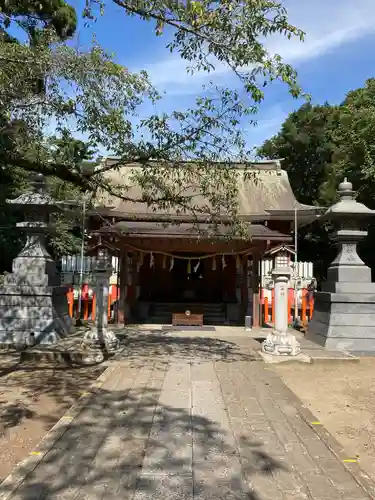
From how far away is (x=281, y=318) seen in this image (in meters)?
9.22

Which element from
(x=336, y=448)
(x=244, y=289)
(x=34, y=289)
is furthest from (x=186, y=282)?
(x=336, y=448)

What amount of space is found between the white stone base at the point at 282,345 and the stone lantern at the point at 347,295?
1354 millimetres

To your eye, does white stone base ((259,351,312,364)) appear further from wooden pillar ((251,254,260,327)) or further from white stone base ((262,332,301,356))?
wooden pillar ((251,254,260,327))

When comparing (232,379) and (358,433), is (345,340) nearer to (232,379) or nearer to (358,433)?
(232,379)

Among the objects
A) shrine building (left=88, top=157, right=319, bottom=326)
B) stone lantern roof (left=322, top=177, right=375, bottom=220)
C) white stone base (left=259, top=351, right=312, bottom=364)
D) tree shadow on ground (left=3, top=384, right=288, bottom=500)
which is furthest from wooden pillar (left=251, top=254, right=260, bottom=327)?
tree shadow on ground (left=3, top=384, right=288, bottom=500)

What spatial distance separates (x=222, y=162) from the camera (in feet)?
24.0

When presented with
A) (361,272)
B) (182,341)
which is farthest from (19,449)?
(361,272)

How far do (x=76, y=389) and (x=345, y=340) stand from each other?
20.2 feet

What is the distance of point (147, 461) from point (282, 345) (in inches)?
220

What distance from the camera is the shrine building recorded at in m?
14.0

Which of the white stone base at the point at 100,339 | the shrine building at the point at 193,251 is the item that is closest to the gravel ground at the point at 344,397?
the white stone base at the point at 100,339

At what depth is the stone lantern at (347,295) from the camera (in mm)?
9914

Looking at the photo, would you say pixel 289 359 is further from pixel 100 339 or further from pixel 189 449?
pixel 189 449

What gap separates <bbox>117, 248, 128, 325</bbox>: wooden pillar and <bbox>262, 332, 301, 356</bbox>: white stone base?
254 inches
